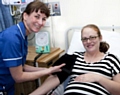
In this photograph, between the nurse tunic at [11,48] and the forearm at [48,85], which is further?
the forearm at [48,85]

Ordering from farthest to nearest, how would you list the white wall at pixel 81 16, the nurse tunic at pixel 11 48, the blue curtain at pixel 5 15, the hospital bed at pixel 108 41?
the blue curtain at pixel 5 15, the white wall at pixel 81 16, the hospital bed at pixel 108 41, the nurse tunic at pixel 11 48

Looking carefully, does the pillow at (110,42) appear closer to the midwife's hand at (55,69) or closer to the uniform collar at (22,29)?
the midwife's hand at (55,69)

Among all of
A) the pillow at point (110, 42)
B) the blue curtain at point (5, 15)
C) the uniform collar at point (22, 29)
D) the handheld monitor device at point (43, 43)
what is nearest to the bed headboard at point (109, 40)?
the pillow at point (110, 42)

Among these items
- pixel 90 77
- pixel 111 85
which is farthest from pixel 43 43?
pixel 111 85

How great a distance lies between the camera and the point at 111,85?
55.9 inches

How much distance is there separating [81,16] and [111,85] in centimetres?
112

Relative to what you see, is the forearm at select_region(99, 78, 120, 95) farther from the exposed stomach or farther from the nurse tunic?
the nurse tunic

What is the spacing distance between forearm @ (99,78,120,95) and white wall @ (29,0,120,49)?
93cm

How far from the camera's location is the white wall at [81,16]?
2115 millimetres

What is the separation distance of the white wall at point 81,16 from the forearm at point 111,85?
36.4 inches

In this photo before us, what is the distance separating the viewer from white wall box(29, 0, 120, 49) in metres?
2.12

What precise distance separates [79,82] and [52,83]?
249mm

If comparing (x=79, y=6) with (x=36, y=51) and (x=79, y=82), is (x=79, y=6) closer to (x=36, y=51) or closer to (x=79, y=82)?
(x=36, y=51)

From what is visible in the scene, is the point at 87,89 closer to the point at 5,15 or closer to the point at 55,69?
the point at 55,69
